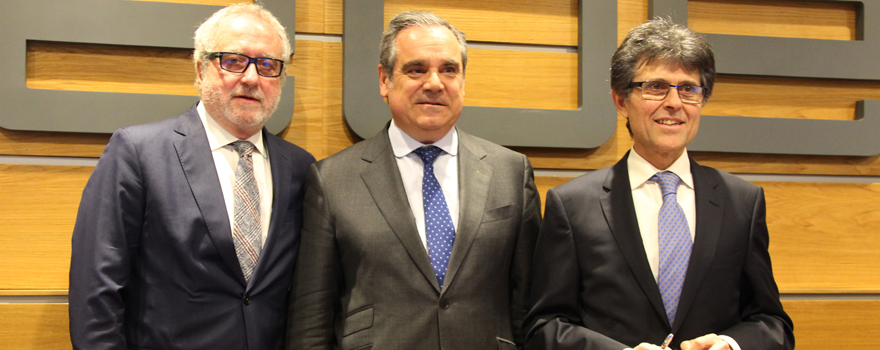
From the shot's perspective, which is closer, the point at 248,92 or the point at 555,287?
the point at 555,287

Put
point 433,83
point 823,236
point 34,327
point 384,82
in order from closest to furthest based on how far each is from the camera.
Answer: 1. point 433,83
2. point 384,82
3. point 34,327
4. point 823,236

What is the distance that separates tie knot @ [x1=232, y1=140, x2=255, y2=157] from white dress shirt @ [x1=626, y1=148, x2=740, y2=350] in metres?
1.14

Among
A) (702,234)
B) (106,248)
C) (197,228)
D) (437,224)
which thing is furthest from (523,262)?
(106,248)

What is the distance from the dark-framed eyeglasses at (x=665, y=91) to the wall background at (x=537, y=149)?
76 cm

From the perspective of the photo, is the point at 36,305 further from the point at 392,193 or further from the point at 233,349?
the point at 392,193

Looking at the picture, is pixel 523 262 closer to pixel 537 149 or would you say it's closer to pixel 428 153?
pixel 428 153

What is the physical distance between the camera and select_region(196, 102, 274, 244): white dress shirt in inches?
69.0

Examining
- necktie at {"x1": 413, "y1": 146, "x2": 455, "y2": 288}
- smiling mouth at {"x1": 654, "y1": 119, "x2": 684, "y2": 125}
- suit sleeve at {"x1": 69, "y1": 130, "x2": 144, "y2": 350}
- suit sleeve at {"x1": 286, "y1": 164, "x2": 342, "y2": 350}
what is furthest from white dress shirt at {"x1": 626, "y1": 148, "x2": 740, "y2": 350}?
suit sleeve at {"x1": 69, "y1": 130, "x2": 144, "y2": 350}

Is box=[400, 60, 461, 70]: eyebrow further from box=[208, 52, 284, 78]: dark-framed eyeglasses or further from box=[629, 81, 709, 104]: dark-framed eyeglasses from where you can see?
box=[629, 81, 709, 104]: dark-framed eyeglasses

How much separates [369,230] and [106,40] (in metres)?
1.24

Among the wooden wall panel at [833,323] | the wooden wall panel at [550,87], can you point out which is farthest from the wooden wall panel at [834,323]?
the wooden wall panel at [550,87]

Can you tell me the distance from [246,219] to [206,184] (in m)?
0.15

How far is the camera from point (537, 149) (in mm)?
2416

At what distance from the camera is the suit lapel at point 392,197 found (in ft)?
5.53
